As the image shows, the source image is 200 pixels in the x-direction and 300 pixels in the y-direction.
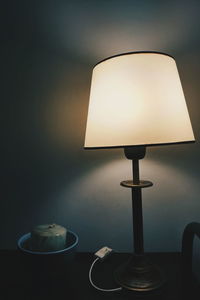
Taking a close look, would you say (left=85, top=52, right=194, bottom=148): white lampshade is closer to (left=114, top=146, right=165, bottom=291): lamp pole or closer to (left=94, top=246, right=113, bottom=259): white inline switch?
(left=114, top=146, right=165, bottom=291): lamp pole

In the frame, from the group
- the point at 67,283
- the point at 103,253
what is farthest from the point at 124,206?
the point at 67,283

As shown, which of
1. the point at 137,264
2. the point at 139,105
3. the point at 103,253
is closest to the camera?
the point at 139,105

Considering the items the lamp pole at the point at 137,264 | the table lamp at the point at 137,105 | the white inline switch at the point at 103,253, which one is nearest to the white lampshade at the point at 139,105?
the table lamp at the point at 137,105

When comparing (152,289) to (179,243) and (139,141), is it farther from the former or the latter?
(139,141)

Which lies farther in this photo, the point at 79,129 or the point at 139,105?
the point at 79,129

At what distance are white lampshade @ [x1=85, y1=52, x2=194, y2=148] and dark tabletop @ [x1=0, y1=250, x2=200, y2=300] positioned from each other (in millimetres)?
369

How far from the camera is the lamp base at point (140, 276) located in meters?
0.62

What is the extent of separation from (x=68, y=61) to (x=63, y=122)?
226 mm

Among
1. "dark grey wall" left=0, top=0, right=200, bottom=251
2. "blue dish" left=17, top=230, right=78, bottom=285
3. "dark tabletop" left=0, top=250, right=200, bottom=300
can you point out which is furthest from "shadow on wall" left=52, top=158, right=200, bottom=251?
"blue dish" left=17, top=230, right=78, bottom=285

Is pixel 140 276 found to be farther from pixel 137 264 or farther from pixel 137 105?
pixel 137 105

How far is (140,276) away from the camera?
645 millimetres

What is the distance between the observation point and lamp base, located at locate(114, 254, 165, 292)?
624 mm

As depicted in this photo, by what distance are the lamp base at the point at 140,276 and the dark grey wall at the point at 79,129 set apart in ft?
0.66

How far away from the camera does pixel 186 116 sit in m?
0.59
